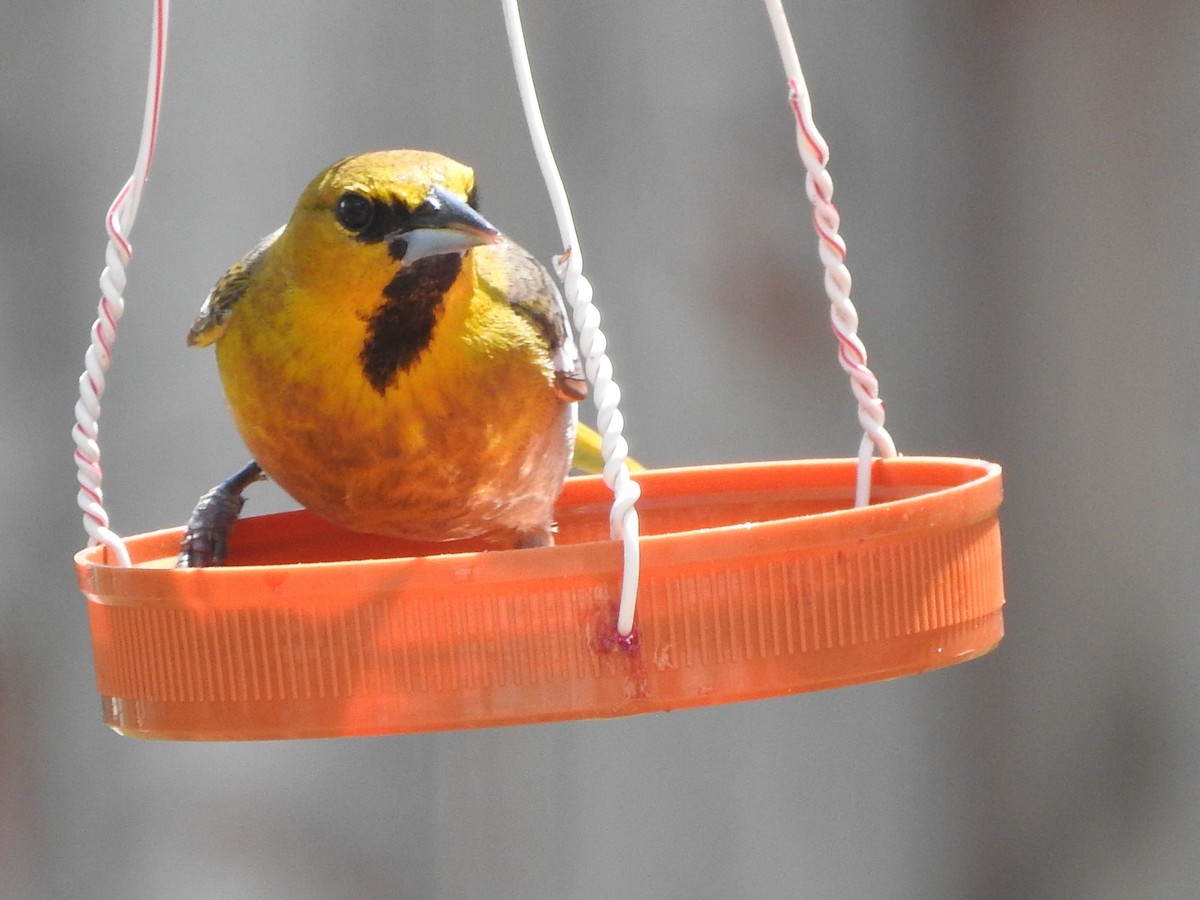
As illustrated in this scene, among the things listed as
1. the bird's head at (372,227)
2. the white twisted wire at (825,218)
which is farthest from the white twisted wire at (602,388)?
the white twisted wire at (825,218)

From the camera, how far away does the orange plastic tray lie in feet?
4.26

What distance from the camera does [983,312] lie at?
328 centimetres

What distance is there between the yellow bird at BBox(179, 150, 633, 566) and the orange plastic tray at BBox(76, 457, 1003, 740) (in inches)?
18.8

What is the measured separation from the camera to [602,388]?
53.1 inches

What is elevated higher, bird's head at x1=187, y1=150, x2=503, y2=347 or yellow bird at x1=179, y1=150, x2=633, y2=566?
bird's head at x1=187, y1=150, x2=503, y2=347

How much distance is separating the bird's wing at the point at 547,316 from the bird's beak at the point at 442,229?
28 cm

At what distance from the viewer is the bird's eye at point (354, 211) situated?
174 centimetres

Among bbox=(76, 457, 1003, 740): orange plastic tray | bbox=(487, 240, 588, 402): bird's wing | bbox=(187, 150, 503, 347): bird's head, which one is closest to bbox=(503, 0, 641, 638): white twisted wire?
bbox=(76, 457, 1003, 740): orange plastic tray

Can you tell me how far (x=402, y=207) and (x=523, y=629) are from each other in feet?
1.94

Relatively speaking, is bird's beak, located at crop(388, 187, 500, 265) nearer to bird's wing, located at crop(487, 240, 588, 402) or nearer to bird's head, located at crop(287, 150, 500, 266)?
bird's head, located at crop(287, 150, 500, 266)

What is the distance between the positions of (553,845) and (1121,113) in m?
1.90

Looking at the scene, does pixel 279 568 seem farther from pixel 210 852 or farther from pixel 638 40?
pixel 638 40

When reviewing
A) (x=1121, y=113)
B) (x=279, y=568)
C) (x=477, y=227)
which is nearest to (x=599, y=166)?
(x=1121, y=113)

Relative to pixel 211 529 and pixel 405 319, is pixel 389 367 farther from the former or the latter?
pixel 211 529
